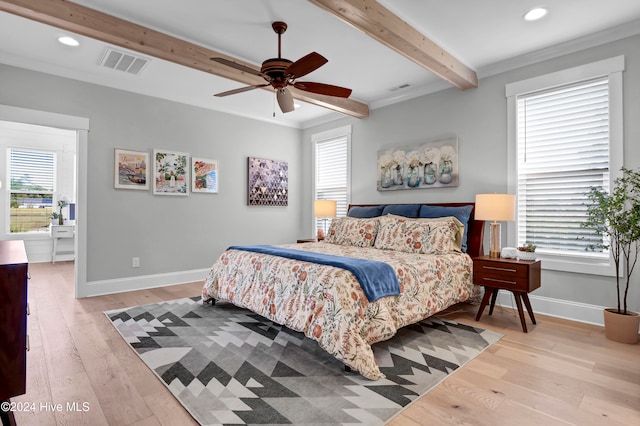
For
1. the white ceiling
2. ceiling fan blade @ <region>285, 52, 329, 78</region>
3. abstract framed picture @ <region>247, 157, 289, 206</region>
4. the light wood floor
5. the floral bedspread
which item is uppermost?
the white ceiling

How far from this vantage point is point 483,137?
3.97m

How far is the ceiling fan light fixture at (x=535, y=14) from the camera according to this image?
9.14 feet

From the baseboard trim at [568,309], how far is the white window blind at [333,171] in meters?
2.90

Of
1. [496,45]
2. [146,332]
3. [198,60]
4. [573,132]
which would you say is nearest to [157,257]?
[146,332]

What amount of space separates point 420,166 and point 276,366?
10.6 ft

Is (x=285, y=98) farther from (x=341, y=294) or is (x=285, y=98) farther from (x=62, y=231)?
(x=62, y=231)

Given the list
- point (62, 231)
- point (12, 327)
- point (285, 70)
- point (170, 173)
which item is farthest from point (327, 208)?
point (62, 231)

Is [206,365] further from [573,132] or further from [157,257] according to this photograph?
[573,132]

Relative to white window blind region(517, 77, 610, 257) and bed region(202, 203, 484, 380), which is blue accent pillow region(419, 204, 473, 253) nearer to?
bed region(202, 203, 484, 380)

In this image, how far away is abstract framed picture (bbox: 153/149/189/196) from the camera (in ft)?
15.5

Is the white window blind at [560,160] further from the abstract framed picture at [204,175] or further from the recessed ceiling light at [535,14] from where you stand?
the abstract framed picture at [204,175]

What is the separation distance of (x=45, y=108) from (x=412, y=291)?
4438 mm

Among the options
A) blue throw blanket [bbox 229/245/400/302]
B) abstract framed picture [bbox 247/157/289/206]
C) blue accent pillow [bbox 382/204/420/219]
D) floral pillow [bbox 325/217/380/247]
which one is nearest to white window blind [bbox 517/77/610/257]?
blue accent pillow [bbox 382/204/420/219]

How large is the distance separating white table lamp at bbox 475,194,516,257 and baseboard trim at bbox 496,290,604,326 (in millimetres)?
700
